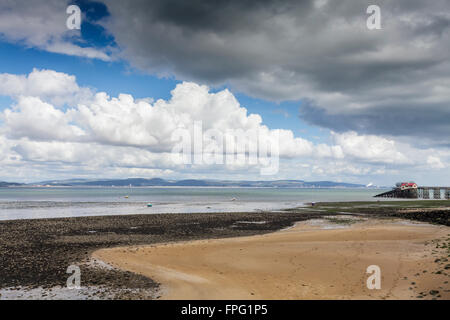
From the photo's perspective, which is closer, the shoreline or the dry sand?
the dry sand

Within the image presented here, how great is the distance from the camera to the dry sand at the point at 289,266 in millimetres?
15930

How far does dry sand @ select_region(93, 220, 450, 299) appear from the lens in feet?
52.3

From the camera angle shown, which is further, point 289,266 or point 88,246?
point 88,246

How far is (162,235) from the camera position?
124 ft

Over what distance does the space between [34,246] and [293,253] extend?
926 inches

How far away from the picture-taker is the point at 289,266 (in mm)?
21391

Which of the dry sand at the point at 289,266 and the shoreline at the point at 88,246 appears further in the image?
the shoreline at the point at 88,246

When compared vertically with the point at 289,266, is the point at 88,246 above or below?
below

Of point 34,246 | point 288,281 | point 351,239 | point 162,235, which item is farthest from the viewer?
point 162,235
